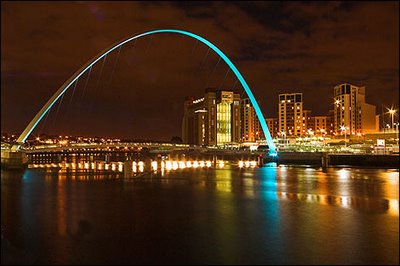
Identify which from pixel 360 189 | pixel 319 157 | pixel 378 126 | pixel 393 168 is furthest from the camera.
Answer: pixel 378 126

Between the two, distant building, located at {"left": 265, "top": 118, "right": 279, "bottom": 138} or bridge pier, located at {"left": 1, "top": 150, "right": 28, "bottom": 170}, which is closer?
bridge pier, located at {"left": 1, "top": 150, "right": 28, "bottom": 170}

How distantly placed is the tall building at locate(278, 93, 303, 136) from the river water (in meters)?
132

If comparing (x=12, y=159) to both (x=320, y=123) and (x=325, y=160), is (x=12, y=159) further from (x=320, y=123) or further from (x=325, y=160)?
(x=320, y=123)

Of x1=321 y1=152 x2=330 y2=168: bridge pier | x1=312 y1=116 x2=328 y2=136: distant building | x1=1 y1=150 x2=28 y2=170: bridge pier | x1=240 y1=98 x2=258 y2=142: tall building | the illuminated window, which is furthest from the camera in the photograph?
x1=240 y1=98 x2=258 y2=142: tall building

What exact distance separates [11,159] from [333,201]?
1406 inches

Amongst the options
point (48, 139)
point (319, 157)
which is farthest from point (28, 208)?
point (48, 139)

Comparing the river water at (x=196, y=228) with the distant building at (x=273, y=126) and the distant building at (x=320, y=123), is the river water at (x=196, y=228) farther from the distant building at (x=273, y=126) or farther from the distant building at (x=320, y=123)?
the distant building at (x=273, y=126)

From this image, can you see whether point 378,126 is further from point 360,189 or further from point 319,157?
point 360,189

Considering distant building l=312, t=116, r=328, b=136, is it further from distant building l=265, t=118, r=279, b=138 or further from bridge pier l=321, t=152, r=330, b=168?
bridge pier l=321, t=152, r=330, b=168

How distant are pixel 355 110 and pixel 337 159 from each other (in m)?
80.1

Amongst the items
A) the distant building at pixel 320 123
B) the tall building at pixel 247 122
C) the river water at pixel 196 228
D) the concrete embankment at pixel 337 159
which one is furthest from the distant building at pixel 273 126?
the river water at pixel 196 228

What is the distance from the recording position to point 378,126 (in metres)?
135

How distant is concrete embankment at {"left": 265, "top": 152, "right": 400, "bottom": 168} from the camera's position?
54.6 m

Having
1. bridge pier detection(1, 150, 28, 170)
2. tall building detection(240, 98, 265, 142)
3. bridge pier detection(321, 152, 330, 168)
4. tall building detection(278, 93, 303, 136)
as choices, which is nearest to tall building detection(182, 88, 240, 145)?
tall building detection(240, 98, 265, 142)
